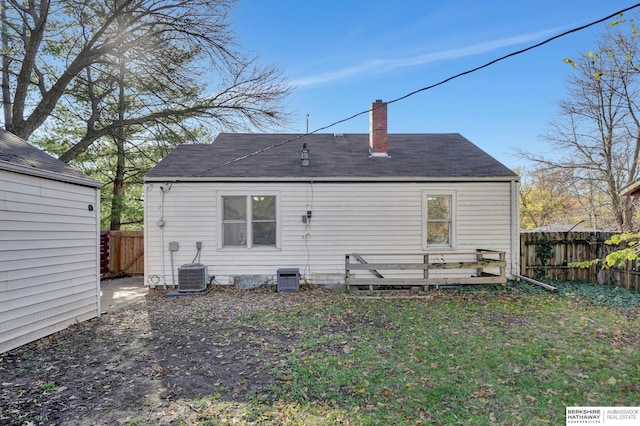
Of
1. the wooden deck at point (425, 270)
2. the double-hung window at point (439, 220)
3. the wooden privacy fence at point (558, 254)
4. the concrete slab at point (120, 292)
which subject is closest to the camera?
the concrete slab at point (120, 292)

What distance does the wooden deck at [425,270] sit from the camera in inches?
308

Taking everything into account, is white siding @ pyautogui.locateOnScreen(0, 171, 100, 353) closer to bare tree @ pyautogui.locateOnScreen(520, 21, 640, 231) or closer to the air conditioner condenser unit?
the air conditioner condenser unit

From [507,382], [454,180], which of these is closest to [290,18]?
[454,180]

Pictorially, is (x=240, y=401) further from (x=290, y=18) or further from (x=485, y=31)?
(x=290, y=18)

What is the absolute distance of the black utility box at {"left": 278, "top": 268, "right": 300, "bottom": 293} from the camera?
8.26 m

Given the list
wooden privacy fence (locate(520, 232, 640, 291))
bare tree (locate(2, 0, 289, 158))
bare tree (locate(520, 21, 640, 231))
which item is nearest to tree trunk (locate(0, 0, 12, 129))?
bare tree (locate(2, 0, 289, 158))

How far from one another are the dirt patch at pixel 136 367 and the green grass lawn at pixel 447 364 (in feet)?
0.93

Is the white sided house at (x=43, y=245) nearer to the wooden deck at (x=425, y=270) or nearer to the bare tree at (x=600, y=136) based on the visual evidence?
the wooden deck at (x=425, y=270)

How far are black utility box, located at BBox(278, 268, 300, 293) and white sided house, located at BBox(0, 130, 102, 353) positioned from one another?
405 cm

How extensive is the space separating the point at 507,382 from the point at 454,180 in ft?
20.6

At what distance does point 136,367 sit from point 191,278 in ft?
13.5

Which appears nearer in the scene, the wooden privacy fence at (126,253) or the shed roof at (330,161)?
the shed roof at (330,161)

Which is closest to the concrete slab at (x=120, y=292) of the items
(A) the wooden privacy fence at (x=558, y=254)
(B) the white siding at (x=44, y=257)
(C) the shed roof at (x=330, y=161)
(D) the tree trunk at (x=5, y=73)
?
(B) the white siding at (x=44, y=257)

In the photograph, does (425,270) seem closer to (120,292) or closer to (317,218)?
(317,218)
